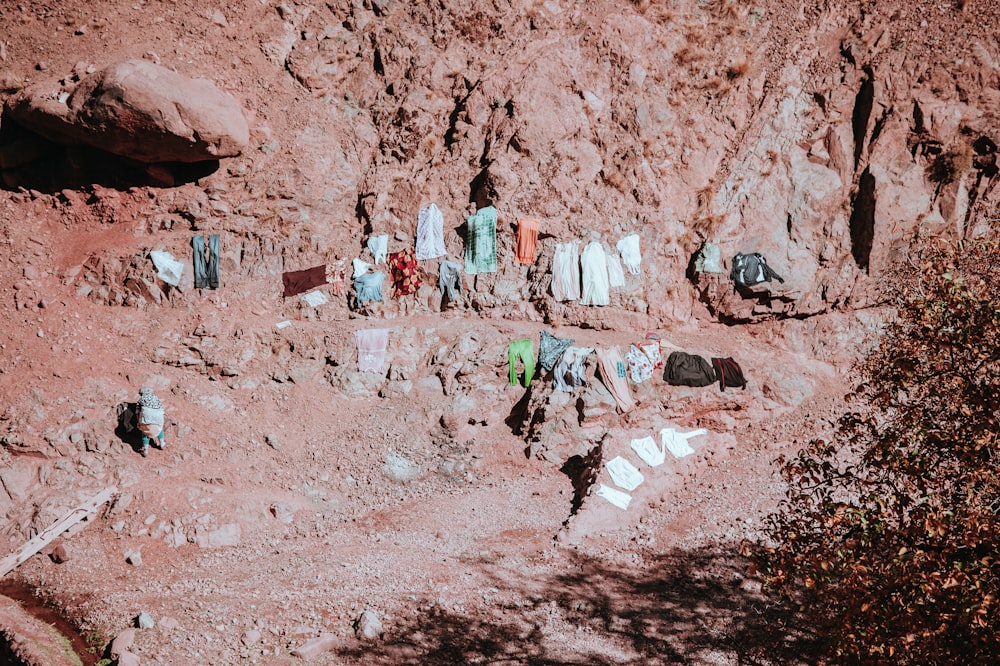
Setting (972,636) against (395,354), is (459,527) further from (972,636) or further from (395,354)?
(972,636)

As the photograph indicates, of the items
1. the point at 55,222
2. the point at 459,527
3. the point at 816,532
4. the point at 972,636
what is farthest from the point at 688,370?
the point at 55,222

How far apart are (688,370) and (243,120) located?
14.1m

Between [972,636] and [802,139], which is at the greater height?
[802,139]

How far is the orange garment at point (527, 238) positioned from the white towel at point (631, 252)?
93.7 inches

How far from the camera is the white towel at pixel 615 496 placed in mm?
12844

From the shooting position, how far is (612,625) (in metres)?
9.80

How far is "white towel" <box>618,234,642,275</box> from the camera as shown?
17.4 metres

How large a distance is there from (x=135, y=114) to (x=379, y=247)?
685 cm

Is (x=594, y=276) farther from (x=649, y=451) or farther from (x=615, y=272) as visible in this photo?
(x=649, y=451)

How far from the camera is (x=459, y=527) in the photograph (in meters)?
12.8

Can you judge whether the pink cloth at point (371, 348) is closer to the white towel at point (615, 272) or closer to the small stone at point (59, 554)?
the white towel at point (615, 272)

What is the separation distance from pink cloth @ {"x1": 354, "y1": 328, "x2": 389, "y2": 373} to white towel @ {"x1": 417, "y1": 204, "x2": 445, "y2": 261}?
266 centimetres

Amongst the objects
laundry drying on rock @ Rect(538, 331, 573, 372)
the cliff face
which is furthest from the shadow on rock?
laundry drying on rock @ Rect(538, 331, 573, 372)

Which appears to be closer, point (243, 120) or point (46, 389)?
point (46, 389)
